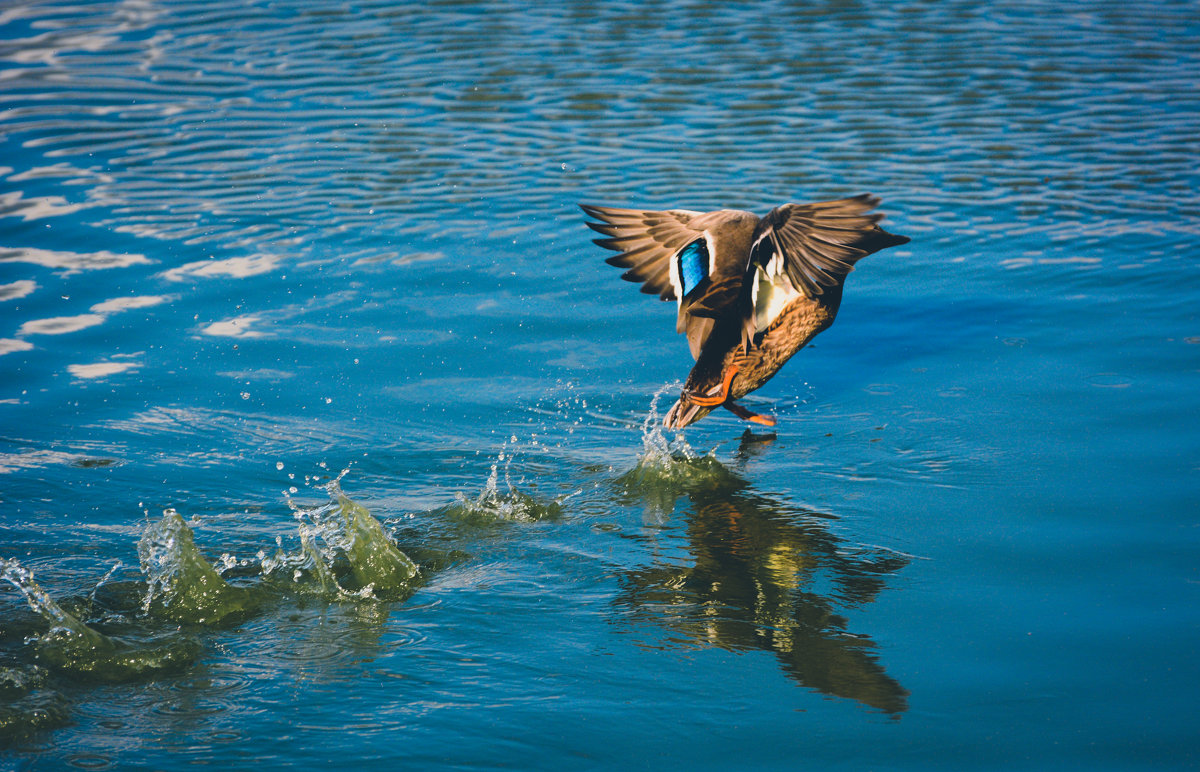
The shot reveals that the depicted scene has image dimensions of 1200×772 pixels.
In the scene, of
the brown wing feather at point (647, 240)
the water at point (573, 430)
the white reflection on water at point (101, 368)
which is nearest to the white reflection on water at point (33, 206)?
the water at point (573, 430)

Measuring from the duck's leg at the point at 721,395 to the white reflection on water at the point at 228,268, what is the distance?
137 inches

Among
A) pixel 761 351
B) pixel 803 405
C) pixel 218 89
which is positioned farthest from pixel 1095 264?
pixel 218 89

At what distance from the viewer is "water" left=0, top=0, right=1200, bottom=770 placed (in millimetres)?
3350

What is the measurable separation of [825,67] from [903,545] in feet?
25.8

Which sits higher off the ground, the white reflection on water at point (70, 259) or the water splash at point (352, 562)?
the white reflection on water at point (70, 259)

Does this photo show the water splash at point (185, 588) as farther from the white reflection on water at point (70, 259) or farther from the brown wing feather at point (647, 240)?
the white reflection on water at point (70, 259)

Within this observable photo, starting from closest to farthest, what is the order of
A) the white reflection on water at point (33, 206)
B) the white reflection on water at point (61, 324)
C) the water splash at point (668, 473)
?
1. the water splash at point (668, 473)
2. the white reflection on water at point (61, 324)
3. the white reflection on water at point (33, 206)

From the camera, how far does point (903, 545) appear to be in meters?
4.32

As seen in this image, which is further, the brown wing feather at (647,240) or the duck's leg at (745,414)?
the brown wing feather at (647,240)

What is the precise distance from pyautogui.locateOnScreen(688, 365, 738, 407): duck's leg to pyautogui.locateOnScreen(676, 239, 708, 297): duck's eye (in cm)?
40

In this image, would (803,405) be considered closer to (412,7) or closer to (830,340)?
(830,340)

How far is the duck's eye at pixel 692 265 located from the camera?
495cm

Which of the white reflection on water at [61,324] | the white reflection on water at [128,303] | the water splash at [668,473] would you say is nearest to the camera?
the water splash at [668,473]

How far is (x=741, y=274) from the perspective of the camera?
4875 mm
